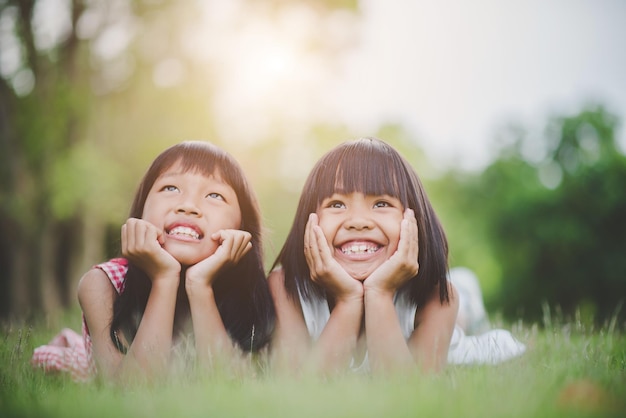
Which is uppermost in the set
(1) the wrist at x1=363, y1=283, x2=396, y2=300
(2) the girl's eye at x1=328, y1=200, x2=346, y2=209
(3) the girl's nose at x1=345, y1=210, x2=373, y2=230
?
(2) the girl's eye at x1=328, y1=200, x2=346, y2=209

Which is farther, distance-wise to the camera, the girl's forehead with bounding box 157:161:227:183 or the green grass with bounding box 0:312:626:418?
the girl's forehead with bounding box 157:161:227:183

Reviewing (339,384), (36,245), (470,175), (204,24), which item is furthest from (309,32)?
(470,175)

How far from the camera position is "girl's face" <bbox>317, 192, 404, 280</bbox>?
2.97 meters

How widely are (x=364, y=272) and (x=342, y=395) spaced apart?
1.06 metres

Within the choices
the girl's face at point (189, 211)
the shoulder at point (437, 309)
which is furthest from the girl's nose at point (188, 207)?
the shoulder at point (437, 309)

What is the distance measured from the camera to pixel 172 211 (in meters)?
2.98

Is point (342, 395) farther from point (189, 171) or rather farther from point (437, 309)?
point (189, 171)

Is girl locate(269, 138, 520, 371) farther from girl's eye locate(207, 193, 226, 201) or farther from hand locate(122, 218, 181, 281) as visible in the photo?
hand locate(122, 218, 181, 281)

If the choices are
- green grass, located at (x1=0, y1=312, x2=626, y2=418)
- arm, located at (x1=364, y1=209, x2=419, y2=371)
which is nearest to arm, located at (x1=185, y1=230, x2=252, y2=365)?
green grass, located at (x1=0, y1=312, x2=626, y2=418)

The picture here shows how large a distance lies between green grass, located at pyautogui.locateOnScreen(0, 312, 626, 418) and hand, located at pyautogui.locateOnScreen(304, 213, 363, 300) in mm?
568

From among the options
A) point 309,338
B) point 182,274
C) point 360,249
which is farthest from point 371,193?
point 182,274

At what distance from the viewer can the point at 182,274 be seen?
127 inches

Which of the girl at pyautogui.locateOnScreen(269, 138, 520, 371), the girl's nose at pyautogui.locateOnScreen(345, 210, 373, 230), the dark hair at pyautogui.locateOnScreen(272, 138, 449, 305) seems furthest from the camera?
the dark hair at pyautogui.locateOnScreen(272, 138, 449, 305)

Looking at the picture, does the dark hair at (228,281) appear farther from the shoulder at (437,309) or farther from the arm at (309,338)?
the shoulder at (437,309)
